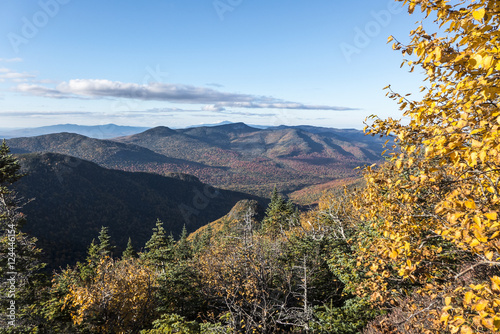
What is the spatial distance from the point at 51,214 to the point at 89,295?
14244 centimetres

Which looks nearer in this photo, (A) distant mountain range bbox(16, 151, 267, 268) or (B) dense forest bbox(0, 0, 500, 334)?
(B) dense forest bbox(0, 0, 500, 334)

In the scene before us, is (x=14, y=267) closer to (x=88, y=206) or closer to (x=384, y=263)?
(x=384, y=263)

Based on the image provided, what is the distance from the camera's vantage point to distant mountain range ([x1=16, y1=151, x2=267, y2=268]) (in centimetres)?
10536

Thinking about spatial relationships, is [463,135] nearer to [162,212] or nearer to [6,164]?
[6,164]

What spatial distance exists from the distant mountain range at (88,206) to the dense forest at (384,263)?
87.4 meters

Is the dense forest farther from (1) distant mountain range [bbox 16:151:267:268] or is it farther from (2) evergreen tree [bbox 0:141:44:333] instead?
(1) distant mountain range [bbox 16:151:267:268]

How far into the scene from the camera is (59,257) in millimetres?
83125

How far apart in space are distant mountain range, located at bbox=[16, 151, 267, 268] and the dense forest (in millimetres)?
87375

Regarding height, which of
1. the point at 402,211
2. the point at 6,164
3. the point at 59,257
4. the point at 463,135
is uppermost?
the point at 463,135

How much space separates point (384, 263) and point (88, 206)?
16767 centimetres

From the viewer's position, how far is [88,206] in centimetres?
14112

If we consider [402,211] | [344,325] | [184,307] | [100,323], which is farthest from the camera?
[184,307]

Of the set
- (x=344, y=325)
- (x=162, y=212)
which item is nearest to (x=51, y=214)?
(x=162, y=212)

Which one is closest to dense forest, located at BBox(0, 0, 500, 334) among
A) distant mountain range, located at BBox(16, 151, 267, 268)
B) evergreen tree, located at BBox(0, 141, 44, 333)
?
evergreen tree, located at BBox(0, 141, 44, 333)
